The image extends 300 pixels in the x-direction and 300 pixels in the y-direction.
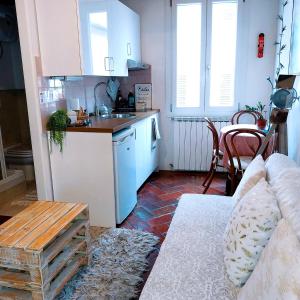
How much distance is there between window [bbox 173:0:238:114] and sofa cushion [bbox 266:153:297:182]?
88.3 inches

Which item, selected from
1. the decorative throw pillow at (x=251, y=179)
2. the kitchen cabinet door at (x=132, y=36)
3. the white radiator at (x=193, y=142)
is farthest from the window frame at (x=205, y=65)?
the decorative throw pillow at (x=251, y=179)

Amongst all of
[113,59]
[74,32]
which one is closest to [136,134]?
[113,59]

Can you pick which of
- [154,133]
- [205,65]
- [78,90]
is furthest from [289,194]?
[205,65]

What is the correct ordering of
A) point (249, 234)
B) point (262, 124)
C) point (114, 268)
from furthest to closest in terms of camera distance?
point (262, 124) < point (114, 268) < point (249, 234)

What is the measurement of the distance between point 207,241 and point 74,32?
1.90 meters

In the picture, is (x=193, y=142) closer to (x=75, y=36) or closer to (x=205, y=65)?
(x=205, y=65)

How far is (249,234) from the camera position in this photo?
43.4 inches

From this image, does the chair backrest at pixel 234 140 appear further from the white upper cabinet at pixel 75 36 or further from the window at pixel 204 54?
the white upper cabinet at pixel 75 36

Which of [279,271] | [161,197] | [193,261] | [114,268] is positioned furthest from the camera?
[161,197]

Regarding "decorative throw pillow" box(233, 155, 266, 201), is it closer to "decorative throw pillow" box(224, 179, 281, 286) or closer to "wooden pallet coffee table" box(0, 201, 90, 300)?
"decorative throw pillow" box(224, 179, 281, 286)

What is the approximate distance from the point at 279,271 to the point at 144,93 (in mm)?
3479

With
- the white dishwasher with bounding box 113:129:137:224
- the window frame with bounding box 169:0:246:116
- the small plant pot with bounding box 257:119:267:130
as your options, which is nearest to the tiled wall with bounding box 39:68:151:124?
the window frame with bounding box 169:0:246:116

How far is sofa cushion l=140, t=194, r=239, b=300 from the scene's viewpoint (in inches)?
44.8

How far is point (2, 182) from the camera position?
3.35 m
